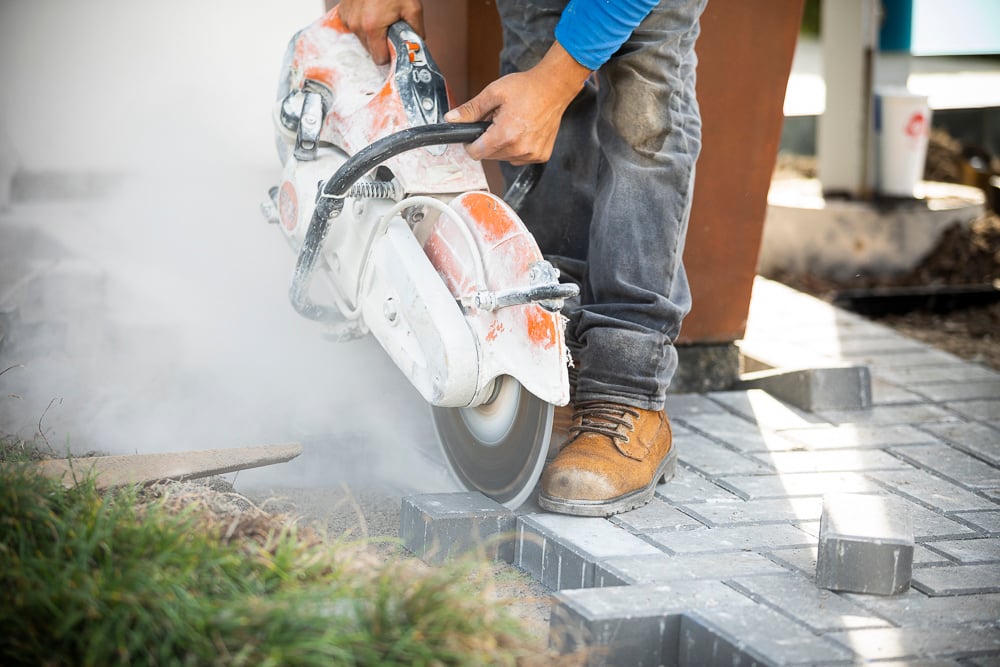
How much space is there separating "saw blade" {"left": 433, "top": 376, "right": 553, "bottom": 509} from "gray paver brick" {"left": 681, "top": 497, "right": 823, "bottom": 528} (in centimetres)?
38

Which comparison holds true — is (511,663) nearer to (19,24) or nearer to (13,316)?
(13,316)

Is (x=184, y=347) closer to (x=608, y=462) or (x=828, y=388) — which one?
(x=608, y=462)

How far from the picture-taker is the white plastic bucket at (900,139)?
5.71 meters

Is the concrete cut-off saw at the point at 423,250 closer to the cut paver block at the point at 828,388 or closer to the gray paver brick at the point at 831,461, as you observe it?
the gray paver brick at the point at 831,461

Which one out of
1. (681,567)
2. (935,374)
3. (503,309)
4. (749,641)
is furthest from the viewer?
(935,374)

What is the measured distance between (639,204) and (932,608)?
106 cm

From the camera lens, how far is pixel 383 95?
259cm

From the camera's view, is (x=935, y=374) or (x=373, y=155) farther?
(x=935, y=374)

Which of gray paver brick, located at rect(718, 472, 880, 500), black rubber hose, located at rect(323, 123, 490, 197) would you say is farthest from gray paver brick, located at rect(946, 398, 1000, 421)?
black rubber hose, located at rect(323, 123, 490, 197)

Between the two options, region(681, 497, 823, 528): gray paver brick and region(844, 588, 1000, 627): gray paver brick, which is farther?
region(681, 497, 823, 528): gray paver brick

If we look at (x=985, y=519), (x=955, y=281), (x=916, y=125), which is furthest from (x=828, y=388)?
(x=916, y=125)

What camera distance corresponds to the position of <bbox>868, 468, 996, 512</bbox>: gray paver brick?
268 cm

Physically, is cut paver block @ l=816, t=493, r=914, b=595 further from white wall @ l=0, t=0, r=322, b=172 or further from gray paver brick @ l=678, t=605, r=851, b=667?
white wall @ l=0, t=0, r=322, b=172

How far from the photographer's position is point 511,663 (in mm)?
1590
